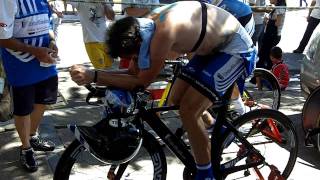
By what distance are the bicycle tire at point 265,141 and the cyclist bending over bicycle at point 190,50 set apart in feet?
0.61

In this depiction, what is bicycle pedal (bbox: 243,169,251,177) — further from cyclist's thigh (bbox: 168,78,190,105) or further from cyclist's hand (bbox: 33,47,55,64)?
cyclist's hand (bbox: 33,47,55,64)

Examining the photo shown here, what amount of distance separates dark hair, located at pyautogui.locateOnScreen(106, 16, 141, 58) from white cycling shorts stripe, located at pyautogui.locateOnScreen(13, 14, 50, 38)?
123 centimetres

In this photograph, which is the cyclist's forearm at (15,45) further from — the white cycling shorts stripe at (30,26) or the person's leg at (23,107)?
the person's leg at (23,107)

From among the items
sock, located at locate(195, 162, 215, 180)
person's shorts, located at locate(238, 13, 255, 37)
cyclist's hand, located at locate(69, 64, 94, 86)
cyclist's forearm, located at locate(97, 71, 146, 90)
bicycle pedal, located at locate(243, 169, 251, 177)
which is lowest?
bicycle pedal, located at locate(243, 169, 251, 177)

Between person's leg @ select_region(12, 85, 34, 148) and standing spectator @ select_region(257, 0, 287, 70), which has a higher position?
person's leg @ select_region(12, 85, 34, 148)

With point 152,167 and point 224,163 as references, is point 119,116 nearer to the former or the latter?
point 152,167

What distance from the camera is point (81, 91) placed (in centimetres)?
680

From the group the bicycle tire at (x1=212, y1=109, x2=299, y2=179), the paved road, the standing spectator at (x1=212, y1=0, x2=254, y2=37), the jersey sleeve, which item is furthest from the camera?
the standing spectator at (x1=212, y1=0, x2=254, y2=37)

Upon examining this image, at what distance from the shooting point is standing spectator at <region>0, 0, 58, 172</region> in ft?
12.5

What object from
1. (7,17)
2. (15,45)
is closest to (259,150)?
(15,45)

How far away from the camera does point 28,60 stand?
401cm

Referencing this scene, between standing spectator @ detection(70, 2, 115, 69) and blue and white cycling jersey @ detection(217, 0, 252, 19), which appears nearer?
blue and white cycling jersey @ detection(217, 0, 252, 19)

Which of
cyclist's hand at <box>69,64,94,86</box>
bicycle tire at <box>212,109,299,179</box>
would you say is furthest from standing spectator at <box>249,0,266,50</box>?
cyclist's hand at <box>69,64,94,86</box>

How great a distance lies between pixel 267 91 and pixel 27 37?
2.77 metres
